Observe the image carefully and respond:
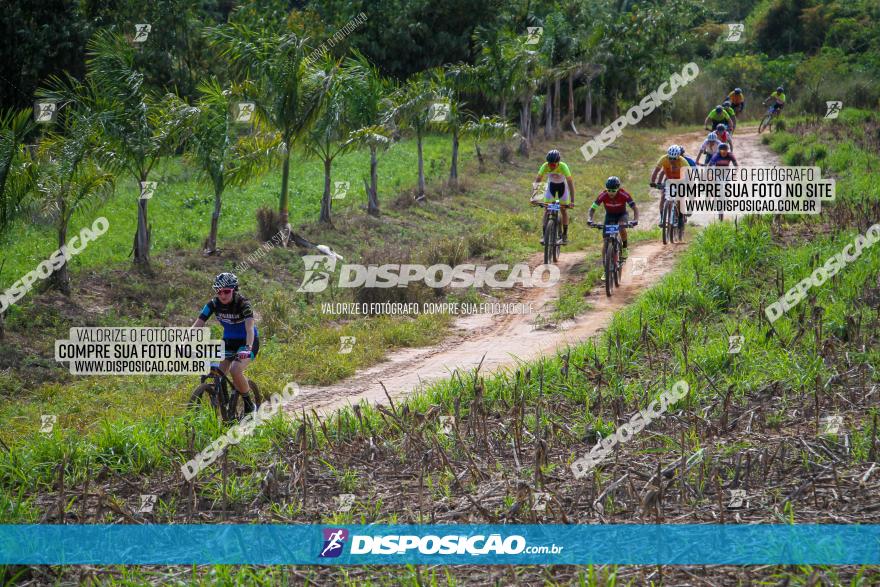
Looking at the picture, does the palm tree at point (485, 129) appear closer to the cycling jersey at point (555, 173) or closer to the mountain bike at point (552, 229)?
the mountain bike at point (552, 229)

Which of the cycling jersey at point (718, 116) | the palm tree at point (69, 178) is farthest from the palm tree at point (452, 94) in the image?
the palm tree at point (69, 178)

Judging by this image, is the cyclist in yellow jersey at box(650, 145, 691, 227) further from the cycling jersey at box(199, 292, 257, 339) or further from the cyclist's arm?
the cyclist's arm

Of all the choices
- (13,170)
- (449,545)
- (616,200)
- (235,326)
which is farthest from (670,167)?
(449,545)

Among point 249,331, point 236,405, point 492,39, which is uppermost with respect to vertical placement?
point 492,39

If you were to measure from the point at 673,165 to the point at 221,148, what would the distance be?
908 centimetres

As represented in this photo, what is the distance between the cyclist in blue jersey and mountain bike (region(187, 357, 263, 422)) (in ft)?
0.29

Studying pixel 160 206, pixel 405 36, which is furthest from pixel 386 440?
pixel 405 36

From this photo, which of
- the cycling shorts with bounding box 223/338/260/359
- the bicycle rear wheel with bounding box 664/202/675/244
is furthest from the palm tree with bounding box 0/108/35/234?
the bicycle rear wheel with bounding box 664/202/675/244

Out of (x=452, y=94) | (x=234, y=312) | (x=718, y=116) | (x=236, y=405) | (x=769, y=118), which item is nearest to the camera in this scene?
(x=236, y=405)

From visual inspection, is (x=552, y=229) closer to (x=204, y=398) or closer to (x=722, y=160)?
(x=722, y=160)

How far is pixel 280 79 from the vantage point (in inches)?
765

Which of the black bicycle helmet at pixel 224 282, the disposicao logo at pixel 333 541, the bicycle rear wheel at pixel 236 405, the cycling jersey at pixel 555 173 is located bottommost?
the disposicao logo at pixel 333 541

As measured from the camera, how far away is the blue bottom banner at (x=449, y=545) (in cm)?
587

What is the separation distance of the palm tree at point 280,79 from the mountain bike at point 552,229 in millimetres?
5850
